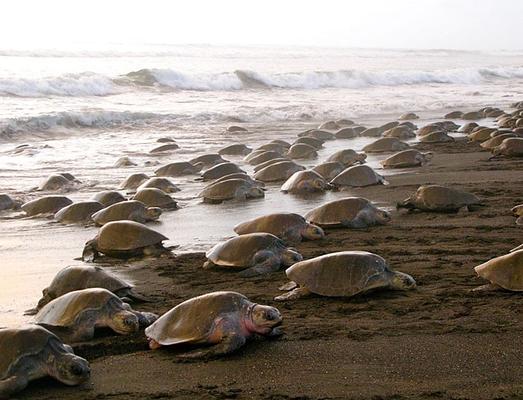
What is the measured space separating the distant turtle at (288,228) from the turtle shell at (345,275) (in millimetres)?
1442

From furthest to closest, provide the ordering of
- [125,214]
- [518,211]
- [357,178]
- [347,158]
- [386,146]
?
[386,146] < [347,158] < [357,178] < [125,214] < [518,211]

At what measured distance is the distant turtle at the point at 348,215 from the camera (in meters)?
6.38

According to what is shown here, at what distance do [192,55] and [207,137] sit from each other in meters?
29.3

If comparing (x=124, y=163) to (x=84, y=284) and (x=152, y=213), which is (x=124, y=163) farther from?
(x=84, y=284)

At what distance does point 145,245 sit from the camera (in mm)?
5961

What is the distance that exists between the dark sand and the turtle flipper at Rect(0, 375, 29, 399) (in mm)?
49

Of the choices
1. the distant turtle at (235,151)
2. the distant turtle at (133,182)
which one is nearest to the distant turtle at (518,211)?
the distant turtle at (133,182)

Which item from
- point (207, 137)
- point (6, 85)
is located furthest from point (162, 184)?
point (6, 85)

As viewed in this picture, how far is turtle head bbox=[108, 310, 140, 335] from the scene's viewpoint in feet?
13.0

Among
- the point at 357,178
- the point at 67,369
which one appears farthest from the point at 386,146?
the point at 67,369

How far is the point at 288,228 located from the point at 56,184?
455cm

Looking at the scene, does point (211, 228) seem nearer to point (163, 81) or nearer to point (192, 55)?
point (163, 81)

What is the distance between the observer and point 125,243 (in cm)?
599

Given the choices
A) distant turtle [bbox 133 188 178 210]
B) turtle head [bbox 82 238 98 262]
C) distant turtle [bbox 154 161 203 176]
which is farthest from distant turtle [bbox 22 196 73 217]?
distant turtle [bbox 154 161 203 176]
